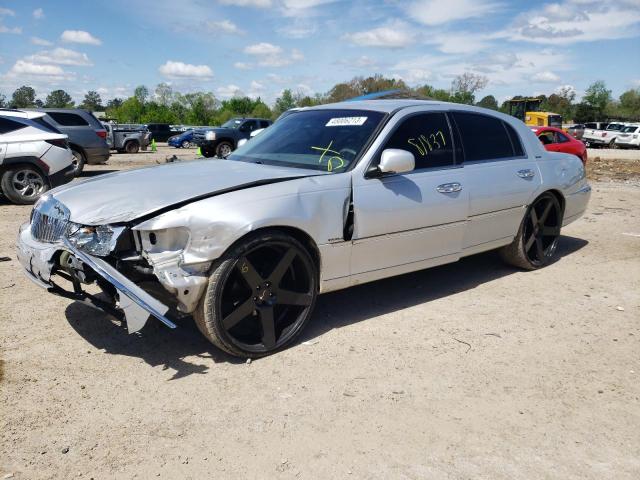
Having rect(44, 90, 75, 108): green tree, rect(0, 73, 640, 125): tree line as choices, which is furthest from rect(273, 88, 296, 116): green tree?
rect(44, 90, 75, 108): green tree

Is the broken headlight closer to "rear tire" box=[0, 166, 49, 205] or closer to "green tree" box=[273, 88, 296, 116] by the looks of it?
"rear tire" box=[0, 166, 49, 205]

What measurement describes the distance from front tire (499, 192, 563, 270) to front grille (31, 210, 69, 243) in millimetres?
4172

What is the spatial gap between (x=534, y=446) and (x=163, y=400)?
79.3 inches

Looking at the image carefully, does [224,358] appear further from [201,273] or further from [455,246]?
[455,246]

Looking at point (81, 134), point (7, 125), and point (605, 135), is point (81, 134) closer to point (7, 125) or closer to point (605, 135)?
point (7, 125)

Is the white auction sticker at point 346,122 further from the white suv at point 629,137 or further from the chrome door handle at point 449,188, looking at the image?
the white suv at point 629,137

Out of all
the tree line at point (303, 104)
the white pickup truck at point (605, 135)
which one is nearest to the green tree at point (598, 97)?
the tree line at point (303, 104)

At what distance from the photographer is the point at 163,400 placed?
314 centimetres

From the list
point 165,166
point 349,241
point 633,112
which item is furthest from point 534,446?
point 633,112

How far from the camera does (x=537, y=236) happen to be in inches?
229

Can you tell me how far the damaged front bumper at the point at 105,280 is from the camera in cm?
311

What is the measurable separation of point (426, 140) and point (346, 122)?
0.70 m

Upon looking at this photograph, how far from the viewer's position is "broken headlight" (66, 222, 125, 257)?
10.7 feet

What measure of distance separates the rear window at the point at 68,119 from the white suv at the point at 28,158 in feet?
15.1
